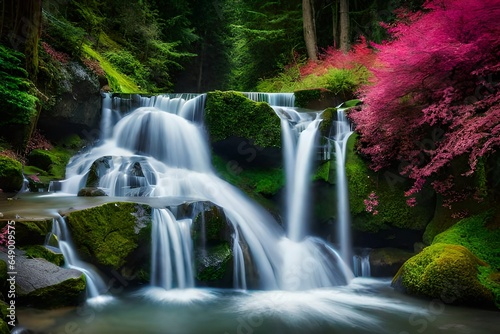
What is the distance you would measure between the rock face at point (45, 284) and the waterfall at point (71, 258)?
43 centimetres

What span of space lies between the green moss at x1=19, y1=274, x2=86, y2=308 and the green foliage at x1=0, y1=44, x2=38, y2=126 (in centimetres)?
491

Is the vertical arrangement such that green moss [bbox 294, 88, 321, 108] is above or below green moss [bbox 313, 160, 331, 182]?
above

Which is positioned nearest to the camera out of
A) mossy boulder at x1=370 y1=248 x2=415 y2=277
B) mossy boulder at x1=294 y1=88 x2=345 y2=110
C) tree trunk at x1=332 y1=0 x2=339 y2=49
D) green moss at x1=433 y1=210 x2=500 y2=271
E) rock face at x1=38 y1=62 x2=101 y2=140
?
green moss at x1=433 y1=210 x2=500 y2=271

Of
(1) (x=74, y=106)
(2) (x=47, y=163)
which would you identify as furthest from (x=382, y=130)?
(1) (x=74, y=106)

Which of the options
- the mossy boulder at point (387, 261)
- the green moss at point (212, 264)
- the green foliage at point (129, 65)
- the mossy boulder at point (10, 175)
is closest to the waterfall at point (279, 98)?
the mossy boulder at point (387, 261)

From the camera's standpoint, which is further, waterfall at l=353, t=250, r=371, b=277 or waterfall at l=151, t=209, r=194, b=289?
waterfall at l=353, t=250, r=371, b=277

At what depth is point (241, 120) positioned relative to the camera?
9562mm

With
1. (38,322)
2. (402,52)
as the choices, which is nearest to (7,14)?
(38,322)

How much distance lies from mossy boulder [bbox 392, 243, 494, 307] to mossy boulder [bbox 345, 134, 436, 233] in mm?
2145

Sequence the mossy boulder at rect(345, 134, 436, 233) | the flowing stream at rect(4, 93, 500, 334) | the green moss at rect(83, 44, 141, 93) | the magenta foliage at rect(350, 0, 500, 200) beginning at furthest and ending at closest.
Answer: the green moss at rect(83, 44, 141, 93)
the mossy boulder at rect(345, 134, 436, 233)
the magenta foliage at rect(350, 0, 500, 200)
the flowing stream at rect(4, 93, 500, 334)

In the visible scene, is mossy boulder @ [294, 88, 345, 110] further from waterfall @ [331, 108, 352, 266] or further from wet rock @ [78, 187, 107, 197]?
wet rock @ [78, 187, 107, 197]

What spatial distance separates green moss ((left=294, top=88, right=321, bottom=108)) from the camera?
12508 mm

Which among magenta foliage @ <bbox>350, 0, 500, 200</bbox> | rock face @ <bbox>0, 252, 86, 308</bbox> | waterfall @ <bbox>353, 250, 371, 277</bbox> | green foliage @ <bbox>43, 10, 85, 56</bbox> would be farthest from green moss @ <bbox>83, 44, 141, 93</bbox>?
waterfall @ <bbox>353, 250, 371, 277</bbox>

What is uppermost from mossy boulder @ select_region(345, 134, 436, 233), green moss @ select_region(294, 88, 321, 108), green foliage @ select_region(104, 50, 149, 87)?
green foliage @ select_region(104, 50, 149, 87)
